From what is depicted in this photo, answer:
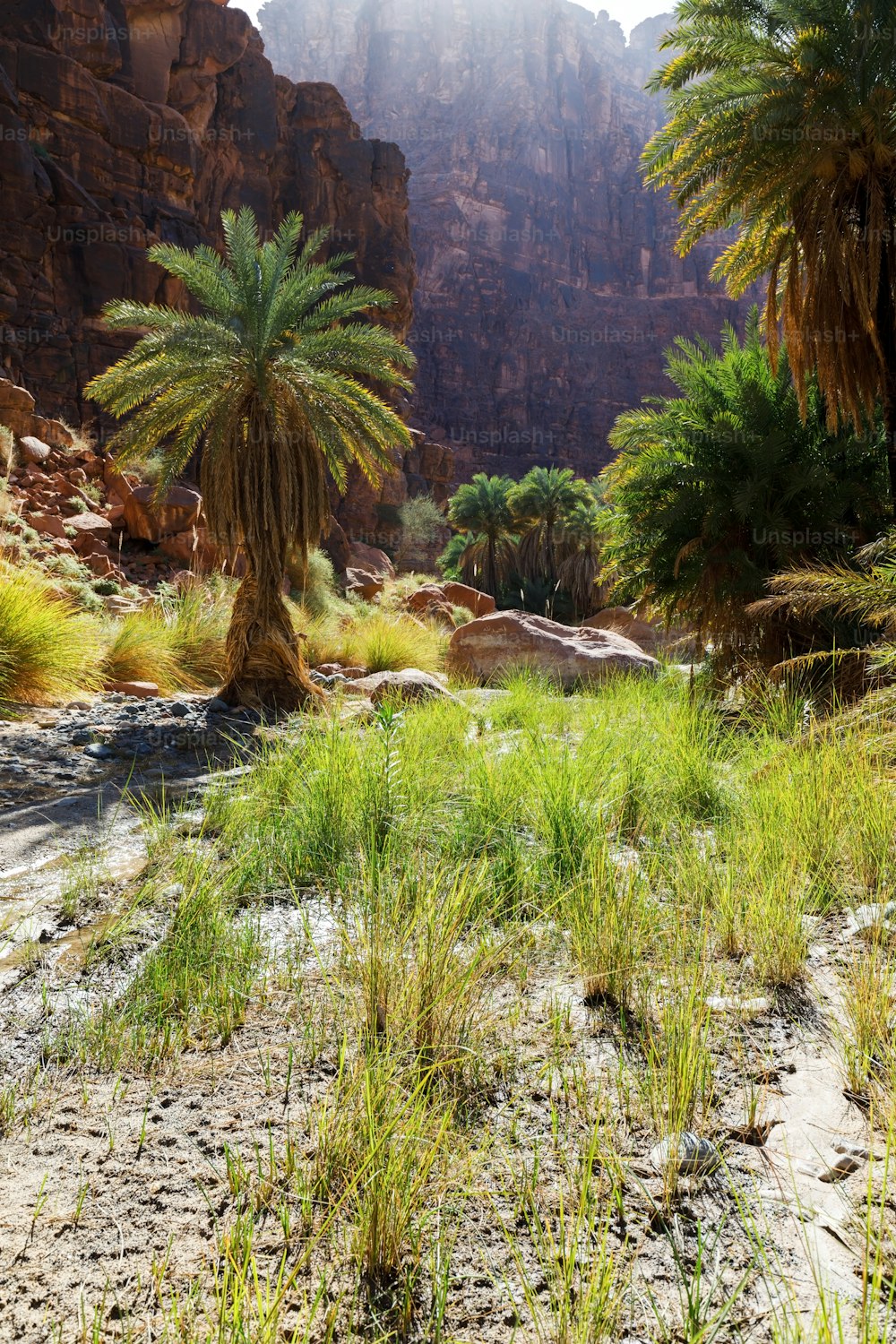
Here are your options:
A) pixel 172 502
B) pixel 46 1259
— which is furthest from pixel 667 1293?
pixel 172 502

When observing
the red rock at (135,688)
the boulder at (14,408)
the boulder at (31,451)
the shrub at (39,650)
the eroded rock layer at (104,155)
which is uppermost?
the eroded rock layer at (104,155)

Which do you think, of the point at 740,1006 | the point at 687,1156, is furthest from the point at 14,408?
the point at 687,1156

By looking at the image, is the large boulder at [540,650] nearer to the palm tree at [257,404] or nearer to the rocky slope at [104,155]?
the palm tree at [257,404]

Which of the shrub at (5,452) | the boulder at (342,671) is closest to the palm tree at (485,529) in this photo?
the shrub at (5,452)

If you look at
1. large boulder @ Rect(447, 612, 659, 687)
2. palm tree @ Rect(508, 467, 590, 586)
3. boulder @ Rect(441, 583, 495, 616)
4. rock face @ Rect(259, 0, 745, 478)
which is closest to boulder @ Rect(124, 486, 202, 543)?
boulder @ Rect(441, 583, 495, 616)

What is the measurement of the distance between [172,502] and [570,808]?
18.4 meters

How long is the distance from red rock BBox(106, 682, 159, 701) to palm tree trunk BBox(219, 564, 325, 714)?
95cm

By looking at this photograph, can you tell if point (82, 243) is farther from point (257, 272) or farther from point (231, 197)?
point (257, 272)

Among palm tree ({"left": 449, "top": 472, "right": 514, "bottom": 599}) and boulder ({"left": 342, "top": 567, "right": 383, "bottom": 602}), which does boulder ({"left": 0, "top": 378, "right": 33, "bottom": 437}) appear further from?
palm tree ({"left": 449, "top": 472, "right": 514, "bottom": 599})

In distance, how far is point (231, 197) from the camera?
33.3 metres

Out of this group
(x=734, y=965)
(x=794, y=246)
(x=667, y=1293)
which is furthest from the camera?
(x=794, y=246)

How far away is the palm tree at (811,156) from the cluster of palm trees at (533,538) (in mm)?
22667

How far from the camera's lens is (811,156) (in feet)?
21.2

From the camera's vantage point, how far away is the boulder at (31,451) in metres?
18.2
